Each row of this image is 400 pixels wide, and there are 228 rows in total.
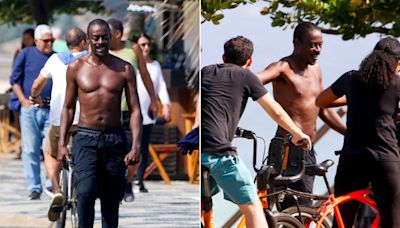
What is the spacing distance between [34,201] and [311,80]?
4.33 metres

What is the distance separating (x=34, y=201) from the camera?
43.8 feet

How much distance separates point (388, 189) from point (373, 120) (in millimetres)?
423

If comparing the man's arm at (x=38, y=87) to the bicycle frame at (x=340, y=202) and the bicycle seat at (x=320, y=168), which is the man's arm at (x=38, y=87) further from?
the bicycle frame at (x=340, y=202)

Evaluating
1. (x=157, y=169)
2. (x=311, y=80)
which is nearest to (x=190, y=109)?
(x=157, y=169)

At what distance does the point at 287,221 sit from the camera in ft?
29.2

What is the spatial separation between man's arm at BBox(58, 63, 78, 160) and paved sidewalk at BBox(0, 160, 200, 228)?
608 millimetres

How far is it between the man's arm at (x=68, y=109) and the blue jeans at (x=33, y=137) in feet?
10.3

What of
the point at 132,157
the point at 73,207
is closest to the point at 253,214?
the point at 132,157

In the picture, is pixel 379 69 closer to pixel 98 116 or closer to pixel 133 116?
pixel 133 116

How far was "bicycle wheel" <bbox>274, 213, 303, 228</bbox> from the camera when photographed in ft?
29.1

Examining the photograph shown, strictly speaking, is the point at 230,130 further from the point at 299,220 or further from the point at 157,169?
the point at 157,169

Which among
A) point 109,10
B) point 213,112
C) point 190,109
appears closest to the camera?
point 213,112

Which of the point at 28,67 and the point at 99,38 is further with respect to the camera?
the point at 28,67

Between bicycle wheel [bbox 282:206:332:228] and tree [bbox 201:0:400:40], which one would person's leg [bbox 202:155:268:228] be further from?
tree [bbox 201:0:400:40]
